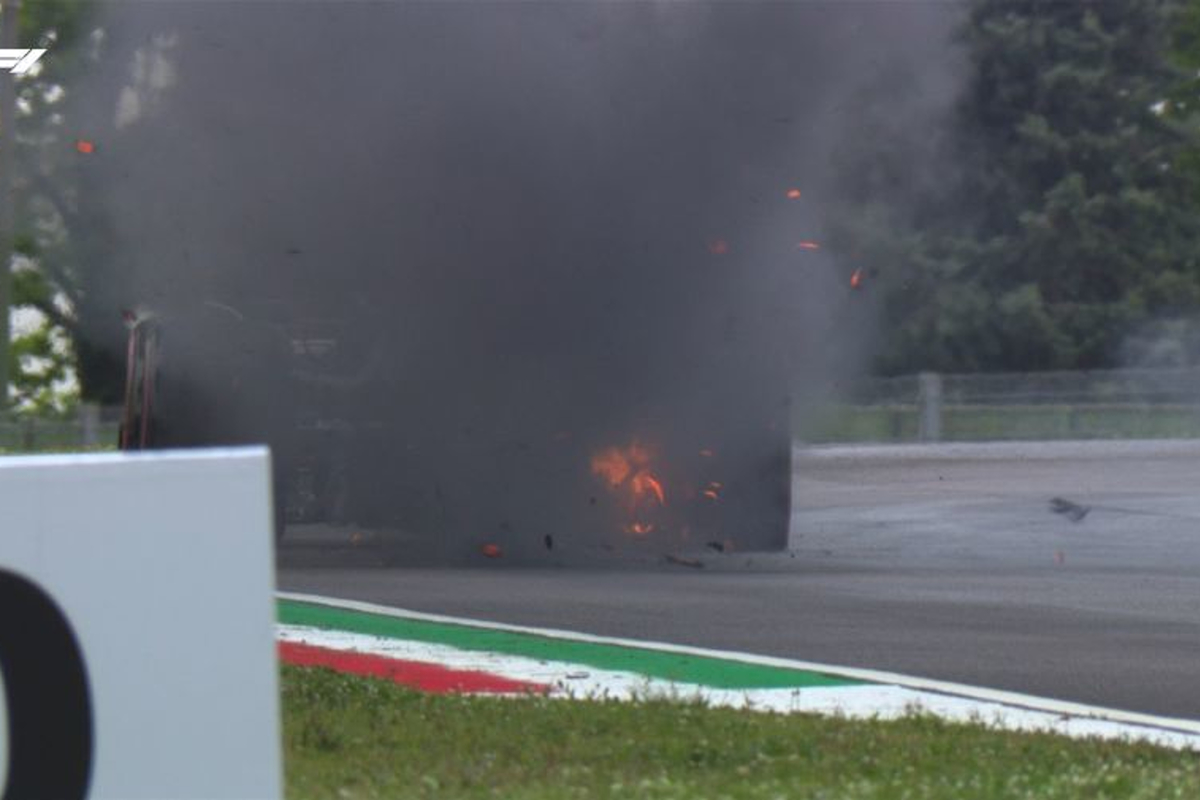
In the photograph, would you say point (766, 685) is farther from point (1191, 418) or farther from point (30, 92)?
point (1191, 418)

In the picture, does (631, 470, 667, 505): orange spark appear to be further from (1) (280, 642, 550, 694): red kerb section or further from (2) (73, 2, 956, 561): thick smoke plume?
(1) (280, 642, 550, 694): red kerb section

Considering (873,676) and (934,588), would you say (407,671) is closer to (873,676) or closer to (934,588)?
(873,676)

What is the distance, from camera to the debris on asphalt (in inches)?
807

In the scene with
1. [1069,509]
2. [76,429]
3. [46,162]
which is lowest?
[1069,509]

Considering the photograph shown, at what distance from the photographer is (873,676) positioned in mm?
9930

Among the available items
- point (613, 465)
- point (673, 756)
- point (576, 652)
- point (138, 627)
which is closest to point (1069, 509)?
point (613, 465)

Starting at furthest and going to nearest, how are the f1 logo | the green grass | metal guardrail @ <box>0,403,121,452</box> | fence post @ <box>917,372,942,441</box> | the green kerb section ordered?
fence post @ <box>917,372,942,441</box> < metal guardrail @ <box>0,403,121,452</box> < the f1 logo < the green kerb section < the green grass

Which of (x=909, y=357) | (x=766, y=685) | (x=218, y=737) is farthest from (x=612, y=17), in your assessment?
(x=909, y=357)

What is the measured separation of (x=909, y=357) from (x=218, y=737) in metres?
39.7

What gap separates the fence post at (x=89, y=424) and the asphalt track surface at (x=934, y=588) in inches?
539

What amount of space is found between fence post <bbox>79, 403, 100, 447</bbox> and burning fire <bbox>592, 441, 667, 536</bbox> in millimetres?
19038

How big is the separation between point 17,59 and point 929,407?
22.1 meters

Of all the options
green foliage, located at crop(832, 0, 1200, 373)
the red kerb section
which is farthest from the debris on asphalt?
green foliage, located at crop(832, 0, 1200, 373)

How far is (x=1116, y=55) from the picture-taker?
43.7 m
